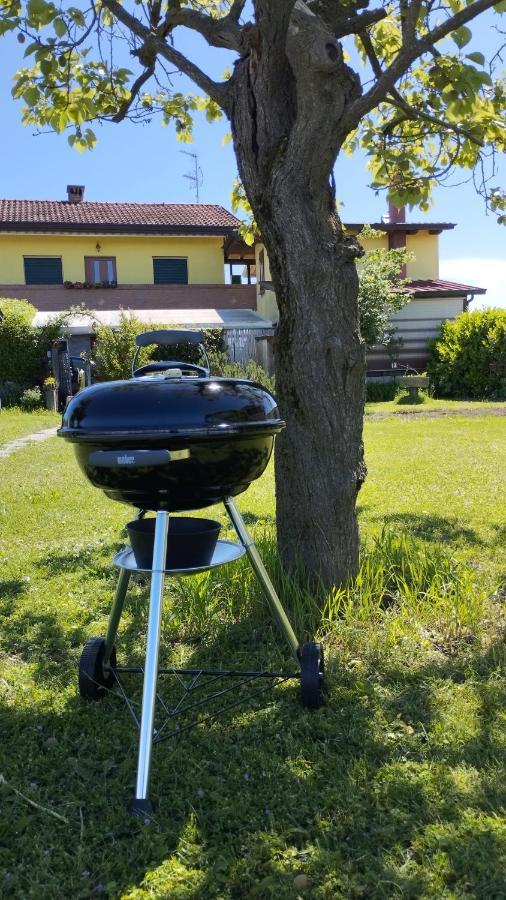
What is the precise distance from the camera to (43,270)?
22.3m

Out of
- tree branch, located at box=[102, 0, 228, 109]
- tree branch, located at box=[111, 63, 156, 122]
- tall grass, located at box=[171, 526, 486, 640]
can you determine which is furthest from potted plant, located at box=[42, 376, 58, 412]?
tall grass, located at box=[171, 526, 486, 640]

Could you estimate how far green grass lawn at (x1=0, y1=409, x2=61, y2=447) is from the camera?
12.1 m

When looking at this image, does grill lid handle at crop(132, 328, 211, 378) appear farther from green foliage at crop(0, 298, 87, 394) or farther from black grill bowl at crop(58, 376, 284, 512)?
green foliage at crop(0, 298, 87, 394)

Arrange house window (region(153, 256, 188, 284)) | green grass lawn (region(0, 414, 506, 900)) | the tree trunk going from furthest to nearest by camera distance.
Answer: house window (region(153, 256, 188, 284)) < the tree trunk < green grass lawn (region(0, 414, 506, 900))

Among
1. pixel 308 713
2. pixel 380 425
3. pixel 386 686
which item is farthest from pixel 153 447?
pixel 380 425

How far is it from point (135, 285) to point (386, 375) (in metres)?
8.67

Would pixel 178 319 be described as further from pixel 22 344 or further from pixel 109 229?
pixel 22 344

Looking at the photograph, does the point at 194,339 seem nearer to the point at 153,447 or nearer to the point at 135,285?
the point at 153,447

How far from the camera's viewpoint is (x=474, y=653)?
302 cm

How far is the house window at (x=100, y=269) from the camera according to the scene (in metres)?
22.5

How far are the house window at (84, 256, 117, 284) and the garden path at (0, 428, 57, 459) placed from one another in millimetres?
10563

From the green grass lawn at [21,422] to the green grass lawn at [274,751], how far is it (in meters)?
8.10

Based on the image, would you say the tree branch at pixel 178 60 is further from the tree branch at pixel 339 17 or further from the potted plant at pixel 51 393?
the potted plant at pixel 51 393

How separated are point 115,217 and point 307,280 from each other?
21.2 m
